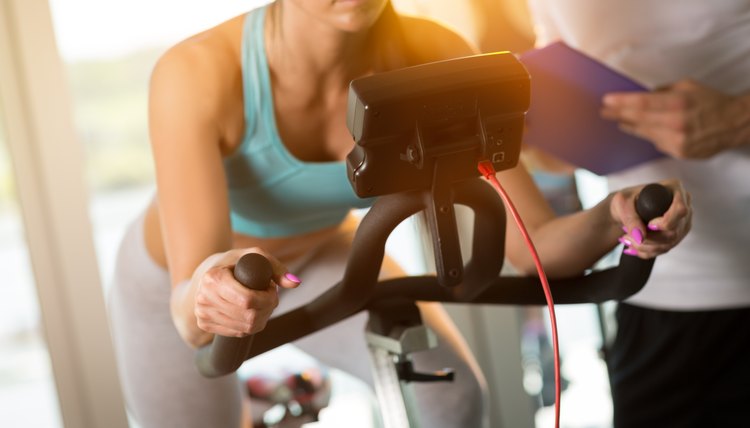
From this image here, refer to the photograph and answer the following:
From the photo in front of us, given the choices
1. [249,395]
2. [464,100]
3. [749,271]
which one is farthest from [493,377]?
[464,100]

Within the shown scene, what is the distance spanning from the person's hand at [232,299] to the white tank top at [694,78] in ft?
3.00

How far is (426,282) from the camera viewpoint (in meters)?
1.12

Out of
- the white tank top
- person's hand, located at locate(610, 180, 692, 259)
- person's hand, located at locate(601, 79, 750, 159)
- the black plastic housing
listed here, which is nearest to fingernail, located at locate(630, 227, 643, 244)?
person's hand, located at locate(610, 180, 692, 259)

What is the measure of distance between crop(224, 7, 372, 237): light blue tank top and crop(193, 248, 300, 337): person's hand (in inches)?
15.0

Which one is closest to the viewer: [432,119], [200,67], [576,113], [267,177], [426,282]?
[432,119]

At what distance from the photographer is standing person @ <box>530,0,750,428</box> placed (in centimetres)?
146

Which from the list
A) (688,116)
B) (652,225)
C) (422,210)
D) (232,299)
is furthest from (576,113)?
(232,299)

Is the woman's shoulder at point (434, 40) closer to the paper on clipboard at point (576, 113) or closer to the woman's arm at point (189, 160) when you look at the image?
the paper on clipboard at point (576, 113)

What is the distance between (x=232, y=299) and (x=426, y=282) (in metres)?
0.31

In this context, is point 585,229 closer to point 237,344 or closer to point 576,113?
point 576,113

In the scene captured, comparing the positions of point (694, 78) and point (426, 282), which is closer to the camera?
point (426, 282)

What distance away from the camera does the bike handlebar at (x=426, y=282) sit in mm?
960

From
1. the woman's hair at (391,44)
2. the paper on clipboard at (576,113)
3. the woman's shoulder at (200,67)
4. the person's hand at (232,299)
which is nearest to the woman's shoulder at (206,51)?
the woman's shoulder at (200,67)

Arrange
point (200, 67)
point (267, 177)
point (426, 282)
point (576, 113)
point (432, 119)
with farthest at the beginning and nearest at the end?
point (576, 113)
point (267, 177)
point (200, 67)
point (426, 282)
point (432, 119)
